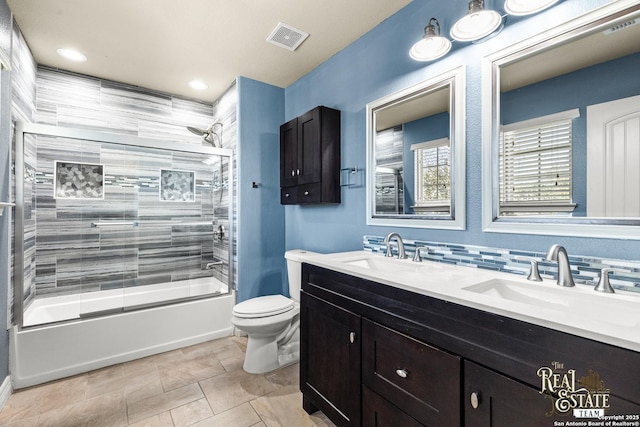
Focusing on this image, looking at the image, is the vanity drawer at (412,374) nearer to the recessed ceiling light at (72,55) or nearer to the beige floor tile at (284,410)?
the beige floor tile at (284,410)

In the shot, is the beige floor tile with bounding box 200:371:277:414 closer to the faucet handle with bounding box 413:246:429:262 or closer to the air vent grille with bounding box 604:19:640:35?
the faucet handle with bounding box 413:246:429:262

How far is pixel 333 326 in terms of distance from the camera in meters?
1.50

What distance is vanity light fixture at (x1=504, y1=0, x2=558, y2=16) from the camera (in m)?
1.20

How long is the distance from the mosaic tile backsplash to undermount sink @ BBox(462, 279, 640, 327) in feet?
0.23

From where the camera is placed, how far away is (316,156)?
7.56 feet

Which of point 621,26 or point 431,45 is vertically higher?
point 431,45

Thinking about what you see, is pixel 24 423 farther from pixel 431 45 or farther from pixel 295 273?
pixel 431 45

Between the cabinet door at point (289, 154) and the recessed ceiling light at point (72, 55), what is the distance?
174cm

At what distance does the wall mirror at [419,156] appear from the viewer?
1549 mm

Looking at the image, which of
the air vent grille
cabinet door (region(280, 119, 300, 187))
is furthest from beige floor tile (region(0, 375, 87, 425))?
the air vent grille

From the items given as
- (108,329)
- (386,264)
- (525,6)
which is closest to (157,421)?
(108,329)

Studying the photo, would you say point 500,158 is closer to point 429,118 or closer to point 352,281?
point 429,118

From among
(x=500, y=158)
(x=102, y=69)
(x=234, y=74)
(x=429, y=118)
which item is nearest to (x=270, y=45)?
(x=234, y=74)

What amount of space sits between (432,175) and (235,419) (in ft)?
5.86
